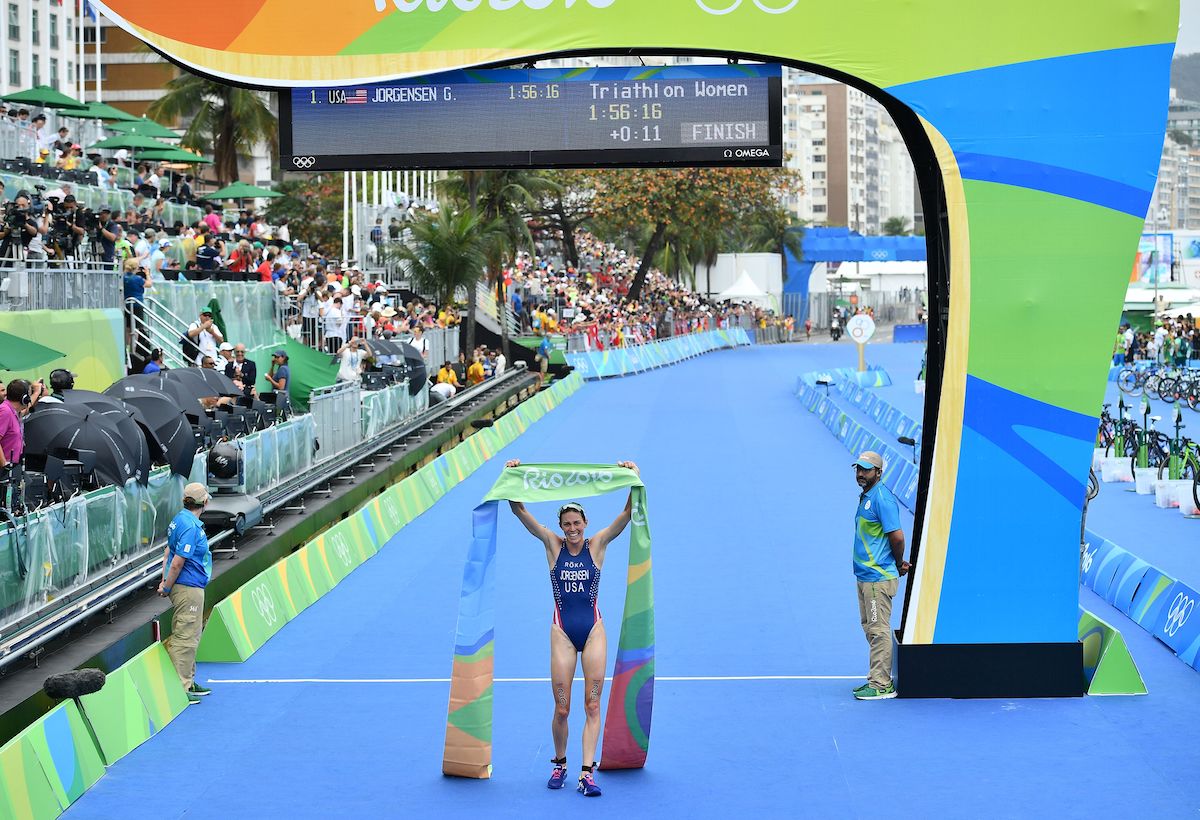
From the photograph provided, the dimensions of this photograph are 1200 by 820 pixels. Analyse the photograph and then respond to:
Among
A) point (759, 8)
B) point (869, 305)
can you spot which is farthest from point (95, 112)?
point (869, 305)

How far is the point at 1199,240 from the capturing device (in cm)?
9350

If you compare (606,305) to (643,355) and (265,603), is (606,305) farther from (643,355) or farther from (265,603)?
(265,603)

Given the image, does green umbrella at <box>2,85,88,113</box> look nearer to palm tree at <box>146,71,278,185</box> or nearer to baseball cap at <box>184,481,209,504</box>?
palm tree at <box>146,71,278,185</box>

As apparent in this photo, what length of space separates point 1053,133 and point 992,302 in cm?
127

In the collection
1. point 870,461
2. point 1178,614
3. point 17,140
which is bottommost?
point 1178,614

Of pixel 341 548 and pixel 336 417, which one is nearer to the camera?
pixel 341 548

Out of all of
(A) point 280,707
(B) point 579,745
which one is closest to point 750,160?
(B) point 579,745

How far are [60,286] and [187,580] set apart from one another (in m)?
11.0

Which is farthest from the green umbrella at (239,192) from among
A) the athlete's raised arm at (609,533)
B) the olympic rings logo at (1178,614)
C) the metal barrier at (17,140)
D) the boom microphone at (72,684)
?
the athlete's raised arm at (609,533)

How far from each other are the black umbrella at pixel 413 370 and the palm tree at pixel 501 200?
54.2ft

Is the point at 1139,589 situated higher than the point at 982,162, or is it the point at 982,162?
the point at 982,162

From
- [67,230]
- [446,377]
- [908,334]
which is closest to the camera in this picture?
[67,230]

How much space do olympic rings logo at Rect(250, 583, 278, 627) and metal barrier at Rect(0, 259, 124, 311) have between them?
7773 mm

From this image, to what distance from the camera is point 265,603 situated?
1391cm
